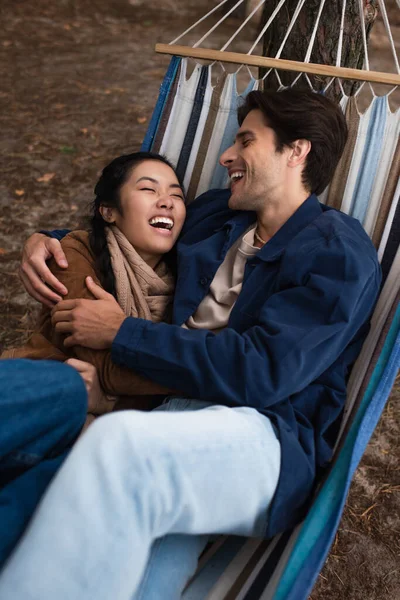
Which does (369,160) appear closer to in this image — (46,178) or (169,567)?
(169,567)

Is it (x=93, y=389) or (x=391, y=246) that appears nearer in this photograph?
(x=93, y=389)

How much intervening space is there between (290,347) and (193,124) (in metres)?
1.20

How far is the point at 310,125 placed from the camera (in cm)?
209

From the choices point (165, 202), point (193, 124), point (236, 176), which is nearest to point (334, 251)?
point (236, 176)

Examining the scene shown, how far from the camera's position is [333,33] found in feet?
8.18

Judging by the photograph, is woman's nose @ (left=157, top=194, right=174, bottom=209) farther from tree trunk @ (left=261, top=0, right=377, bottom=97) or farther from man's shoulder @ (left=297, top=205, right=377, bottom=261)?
tree trunk @ (left=261, top=0, right=377, bottom=97)

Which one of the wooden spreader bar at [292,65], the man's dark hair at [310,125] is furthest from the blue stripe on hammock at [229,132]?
the man's dark hair at [310,125]

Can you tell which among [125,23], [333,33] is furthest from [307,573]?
[125,23]

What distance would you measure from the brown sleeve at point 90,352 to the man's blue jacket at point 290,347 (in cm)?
5

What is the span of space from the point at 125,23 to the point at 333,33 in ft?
20.6

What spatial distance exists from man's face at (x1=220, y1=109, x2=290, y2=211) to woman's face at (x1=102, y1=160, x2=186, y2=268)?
0.70 feet

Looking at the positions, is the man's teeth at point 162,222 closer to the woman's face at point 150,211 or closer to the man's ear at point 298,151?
the woman's face at point 150,211

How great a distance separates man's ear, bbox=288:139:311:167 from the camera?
209 cm

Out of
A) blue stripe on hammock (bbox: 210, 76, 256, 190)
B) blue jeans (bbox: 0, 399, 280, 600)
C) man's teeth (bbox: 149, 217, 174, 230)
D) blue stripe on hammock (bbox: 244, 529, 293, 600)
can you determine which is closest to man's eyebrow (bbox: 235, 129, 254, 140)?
blue stripe on hammock (bbox: 210, 76, 256, 190)
